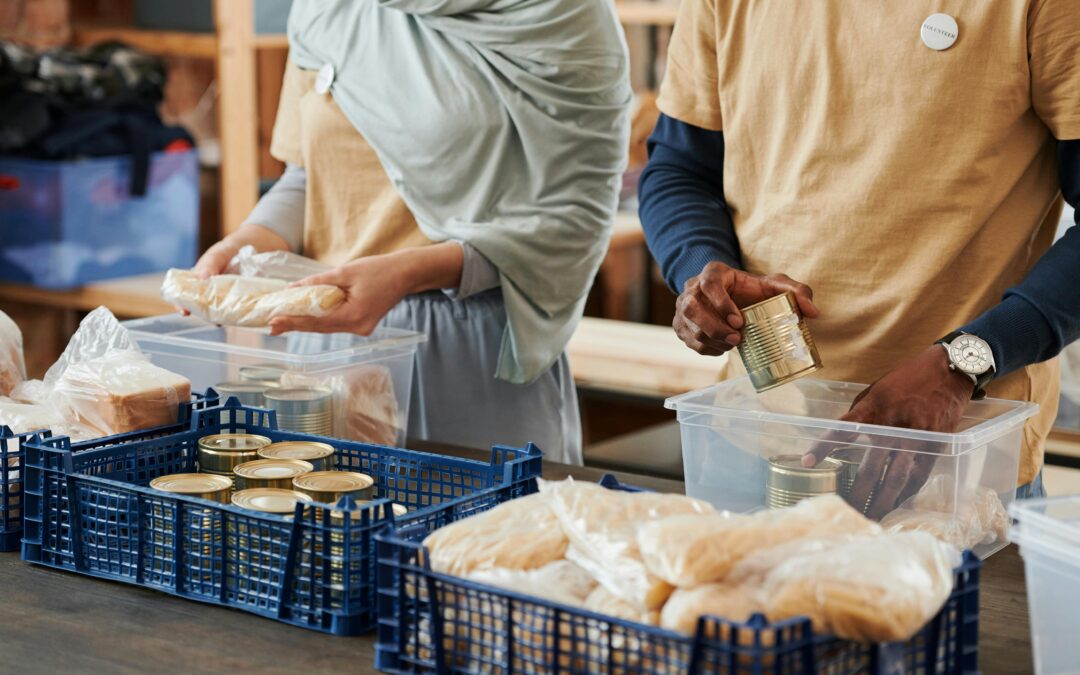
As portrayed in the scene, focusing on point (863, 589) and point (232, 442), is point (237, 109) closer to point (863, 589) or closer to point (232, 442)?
point (232, 442)

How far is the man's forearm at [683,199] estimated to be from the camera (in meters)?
1.46

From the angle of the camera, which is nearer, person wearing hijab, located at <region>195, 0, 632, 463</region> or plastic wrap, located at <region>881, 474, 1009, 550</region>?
plastic wrap, located at <region>881, 474, 1009, 550</region>

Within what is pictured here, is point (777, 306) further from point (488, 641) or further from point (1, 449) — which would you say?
point (1, 449)

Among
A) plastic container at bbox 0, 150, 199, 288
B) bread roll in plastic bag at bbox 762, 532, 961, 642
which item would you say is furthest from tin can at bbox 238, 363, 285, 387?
plastic container at bbox 0, 150, 199, 288

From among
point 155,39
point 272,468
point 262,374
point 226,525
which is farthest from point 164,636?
point 155,39

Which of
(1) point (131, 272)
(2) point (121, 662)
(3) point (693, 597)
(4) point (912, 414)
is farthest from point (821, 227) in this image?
(1) point (131, 272)

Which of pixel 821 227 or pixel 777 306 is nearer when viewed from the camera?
pixel 777 306

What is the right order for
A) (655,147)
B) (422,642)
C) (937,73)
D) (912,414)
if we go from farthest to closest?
(655,147), (937,73), (912,414), (422,642)

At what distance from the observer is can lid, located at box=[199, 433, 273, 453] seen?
1.20m

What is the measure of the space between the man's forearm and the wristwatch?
30cm

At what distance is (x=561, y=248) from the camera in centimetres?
176

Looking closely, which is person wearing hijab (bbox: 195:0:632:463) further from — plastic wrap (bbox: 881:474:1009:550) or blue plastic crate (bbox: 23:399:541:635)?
plastic wrap (bbox: 881:474:1009:550)

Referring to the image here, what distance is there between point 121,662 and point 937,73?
0.96 m

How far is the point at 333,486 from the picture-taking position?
1.07 meters
